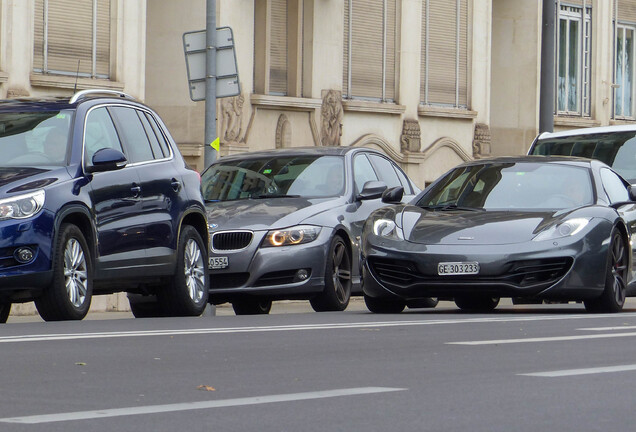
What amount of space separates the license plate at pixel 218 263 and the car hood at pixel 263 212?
281mm

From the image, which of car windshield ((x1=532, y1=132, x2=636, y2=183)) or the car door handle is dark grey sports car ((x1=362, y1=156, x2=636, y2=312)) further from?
car windshield ((x1=532, y1=132, x2=636, y2=183))

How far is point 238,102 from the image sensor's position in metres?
28.1

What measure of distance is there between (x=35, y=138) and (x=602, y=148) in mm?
9941

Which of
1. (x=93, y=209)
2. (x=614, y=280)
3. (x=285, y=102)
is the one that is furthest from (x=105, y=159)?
(x=285, y=102)

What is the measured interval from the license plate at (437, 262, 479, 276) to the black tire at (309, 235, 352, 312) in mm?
2043

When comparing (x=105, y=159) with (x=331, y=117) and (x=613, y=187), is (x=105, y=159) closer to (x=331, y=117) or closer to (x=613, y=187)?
(x=613, y=187)

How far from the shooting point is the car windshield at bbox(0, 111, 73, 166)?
12.5 metres

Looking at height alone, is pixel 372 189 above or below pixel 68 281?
above

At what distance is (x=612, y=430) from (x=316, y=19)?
2450 centimetres

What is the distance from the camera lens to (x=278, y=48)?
29609 millimetres

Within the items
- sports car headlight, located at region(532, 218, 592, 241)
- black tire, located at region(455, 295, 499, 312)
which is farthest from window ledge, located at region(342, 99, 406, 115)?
sports car headlight, located at region(532, 218, 592, 241)

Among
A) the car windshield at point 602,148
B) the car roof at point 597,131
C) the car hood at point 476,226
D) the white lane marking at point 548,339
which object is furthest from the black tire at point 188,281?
the car roof at point 597,131

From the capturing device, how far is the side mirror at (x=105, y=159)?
12.5m

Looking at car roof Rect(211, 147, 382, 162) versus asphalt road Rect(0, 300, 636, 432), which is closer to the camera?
asphalt road Rect(0, 300, 636, 432)
